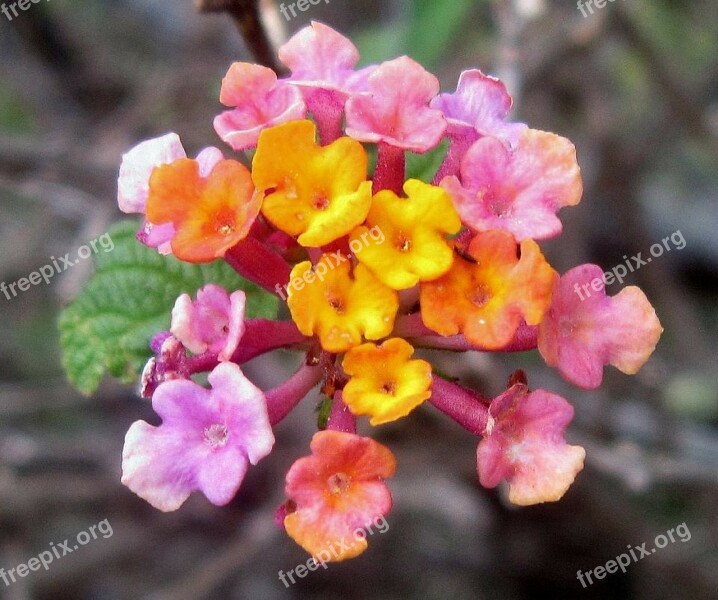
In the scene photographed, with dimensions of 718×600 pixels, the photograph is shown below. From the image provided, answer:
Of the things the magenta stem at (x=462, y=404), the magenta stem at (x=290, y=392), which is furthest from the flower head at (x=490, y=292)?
the magenta stem at (x=290, y=392)

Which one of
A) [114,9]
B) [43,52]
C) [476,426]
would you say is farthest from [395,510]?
[114,9]

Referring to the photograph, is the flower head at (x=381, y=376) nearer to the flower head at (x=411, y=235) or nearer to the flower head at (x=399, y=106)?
the flower head at (x=411, y=235)

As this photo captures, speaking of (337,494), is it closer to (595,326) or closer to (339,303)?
(339,303)

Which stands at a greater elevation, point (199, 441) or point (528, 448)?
point (199, 441)

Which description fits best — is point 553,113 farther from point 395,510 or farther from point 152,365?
point 152,365

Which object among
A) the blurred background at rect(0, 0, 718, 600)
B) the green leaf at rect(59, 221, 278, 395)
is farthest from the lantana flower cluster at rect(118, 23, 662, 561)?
the blurred background at rect(0, 0, 718, 600)

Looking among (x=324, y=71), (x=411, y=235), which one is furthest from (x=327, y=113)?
(x=411, y=235)

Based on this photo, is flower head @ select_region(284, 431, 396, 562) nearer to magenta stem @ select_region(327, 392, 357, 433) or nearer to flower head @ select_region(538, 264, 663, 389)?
magenta stem @ select_region(327, 392, 357, 433)

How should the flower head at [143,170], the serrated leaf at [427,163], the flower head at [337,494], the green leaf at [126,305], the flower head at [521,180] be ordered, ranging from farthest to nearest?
the serrated leaf at [427,163]
the green leaf at [126,305]
the flower head at [143,170]
the flower head at [521,180]
the flower head at [337,494]
